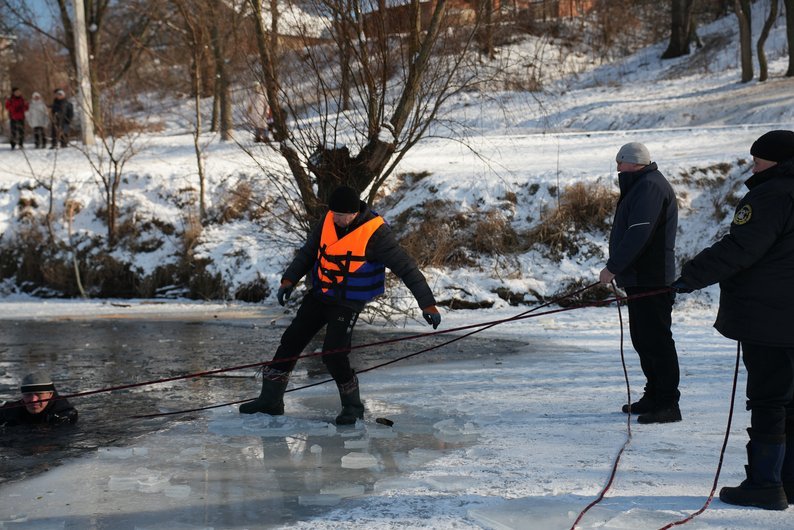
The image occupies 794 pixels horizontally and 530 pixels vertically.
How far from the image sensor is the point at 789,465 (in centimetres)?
459

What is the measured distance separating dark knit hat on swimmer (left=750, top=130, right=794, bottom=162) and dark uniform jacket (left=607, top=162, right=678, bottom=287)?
1.56 m

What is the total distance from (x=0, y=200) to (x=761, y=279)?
1631 cm

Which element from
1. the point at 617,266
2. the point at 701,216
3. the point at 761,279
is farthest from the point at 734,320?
the point at 701,216

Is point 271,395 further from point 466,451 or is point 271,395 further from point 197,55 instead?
point 197,55

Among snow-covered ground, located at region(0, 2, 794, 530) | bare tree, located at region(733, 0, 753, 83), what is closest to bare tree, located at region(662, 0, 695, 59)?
bare tree, located at region(733, 0, 753, 83)

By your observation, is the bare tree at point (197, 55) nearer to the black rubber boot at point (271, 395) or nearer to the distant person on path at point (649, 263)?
the black rubber boot at point (271, 395)

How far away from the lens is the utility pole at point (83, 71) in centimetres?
2083

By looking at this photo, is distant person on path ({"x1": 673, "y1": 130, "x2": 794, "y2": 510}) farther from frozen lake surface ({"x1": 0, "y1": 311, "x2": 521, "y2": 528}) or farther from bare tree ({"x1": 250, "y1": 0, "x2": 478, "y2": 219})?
bare tree ({"x1": 250, "y1": 0, "x2": 478, "y2": 219})

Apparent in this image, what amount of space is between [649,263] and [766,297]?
5.65ft

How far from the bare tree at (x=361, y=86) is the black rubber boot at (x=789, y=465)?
6.35 meters

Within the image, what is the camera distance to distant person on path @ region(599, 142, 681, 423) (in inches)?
237

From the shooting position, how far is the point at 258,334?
11047 millimetres

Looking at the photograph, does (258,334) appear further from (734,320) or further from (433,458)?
(734,320)

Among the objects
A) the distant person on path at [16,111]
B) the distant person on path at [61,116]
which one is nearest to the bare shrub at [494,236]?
the distant person on path at [61,116]
